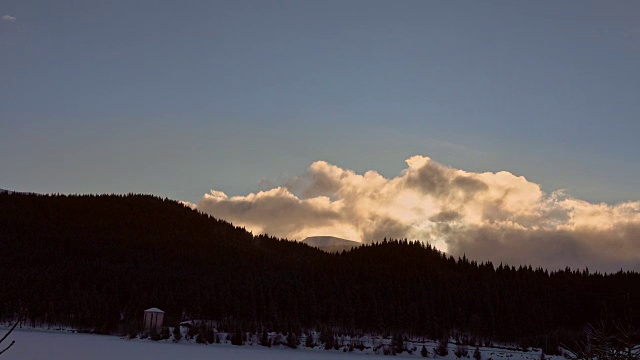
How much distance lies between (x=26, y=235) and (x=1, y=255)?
63.2 ft

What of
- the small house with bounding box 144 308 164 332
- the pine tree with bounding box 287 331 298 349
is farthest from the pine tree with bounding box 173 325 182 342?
the pine tree with bounding box 287 331 298 349

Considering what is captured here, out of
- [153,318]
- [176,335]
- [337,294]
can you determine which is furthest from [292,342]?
[337,294]

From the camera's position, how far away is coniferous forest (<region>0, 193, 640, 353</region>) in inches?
4473

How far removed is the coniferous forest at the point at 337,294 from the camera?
11362cm

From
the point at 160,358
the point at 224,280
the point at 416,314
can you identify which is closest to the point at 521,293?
the point at 416,314

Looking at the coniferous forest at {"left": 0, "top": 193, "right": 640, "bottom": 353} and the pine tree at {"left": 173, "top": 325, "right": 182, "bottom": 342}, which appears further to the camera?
the coniferous forest at {"left": 0, "top": 193, "right": 640, "bottom": 353}

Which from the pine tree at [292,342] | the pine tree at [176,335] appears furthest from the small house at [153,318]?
the pine tree at [292,342]

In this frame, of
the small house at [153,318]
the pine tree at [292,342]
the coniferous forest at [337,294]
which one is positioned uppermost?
the coniferous forest at [337,294]

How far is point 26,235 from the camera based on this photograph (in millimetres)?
177375

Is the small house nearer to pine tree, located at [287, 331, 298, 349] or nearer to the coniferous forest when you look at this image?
the coniferous forest

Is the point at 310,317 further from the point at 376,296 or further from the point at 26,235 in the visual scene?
the point at 26,235

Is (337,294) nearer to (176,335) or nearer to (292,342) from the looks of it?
(292,342)

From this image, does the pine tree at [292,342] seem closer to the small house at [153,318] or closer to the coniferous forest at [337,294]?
the coniferous forest at [337,294]

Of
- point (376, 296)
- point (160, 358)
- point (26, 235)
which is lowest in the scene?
point (160, 358)
